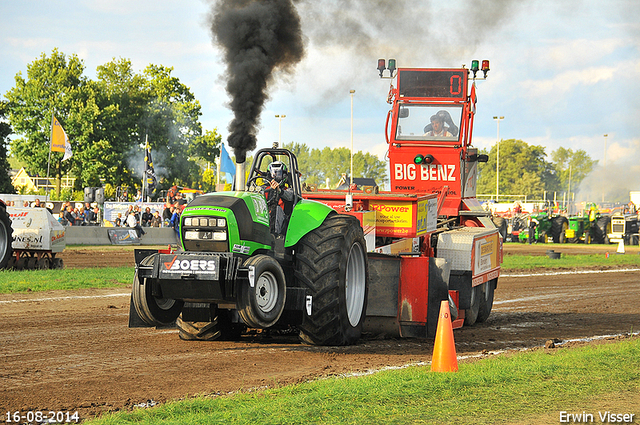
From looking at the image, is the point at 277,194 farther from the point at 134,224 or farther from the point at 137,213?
the point at 137,213

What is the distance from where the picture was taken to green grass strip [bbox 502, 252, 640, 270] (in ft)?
75.4

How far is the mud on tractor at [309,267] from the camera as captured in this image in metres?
6.82

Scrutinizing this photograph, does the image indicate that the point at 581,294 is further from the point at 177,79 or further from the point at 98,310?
the point at 177,79

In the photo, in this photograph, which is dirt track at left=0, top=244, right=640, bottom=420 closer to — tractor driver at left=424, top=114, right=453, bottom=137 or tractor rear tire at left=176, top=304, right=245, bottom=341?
tractor rear tire at left=176, top=304, right=245, bottom=341

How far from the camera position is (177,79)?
5481cm

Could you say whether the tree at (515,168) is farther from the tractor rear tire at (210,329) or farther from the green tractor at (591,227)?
the tractor rear tire at (210,329)

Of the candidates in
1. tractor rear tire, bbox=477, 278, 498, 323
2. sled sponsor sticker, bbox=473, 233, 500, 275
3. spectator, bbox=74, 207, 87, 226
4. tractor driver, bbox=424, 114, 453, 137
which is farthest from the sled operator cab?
spectator, bbox=74, 207, 87, 226

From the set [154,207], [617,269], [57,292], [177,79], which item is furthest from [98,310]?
[177,79]

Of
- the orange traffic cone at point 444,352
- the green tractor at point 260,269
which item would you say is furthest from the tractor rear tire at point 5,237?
the orange traffic cone at point 444,352

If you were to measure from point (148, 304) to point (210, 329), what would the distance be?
4.10 ft

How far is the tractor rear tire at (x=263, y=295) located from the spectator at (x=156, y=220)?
26.1 metres

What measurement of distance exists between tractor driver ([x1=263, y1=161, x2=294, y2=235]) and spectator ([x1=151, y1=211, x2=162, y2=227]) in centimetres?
2532

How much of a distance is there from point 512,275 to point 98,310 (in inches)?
502

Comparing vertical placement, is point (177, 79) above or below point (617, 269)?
above
